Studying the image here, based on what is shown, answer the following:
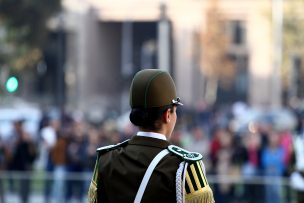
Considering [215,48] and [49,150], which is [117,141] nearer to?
[49,150]

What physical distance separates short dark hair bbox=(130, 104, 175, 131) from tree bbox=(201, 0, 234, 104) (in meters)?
52.2

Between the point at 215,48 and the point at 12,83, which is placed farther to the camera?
the point at 215,48

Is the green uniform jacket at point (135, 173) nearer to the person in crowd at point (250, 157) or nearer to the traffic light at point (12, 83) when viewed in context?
the traffic light at point (12, 83)

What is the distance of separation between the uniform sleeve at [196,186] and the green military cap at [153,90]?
0.34 m

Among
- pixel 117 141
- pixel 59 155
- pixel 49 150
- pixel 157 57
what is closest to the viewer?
pixel 117 141

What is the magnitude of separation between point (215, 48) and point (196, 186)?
52827 millimetres

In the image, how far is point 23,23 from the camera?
26.0 metres

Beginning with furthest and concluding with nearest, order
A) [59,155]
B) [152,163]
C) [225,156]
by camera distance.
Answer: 1. [59,155]
2. [225,156]
3. [152,163]

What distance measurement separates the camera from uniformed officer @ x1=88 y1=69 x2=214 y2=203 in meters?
3.81

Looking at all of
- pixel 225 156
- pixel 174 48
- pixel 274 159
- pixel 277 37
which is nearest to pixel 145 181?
pixel 274 159

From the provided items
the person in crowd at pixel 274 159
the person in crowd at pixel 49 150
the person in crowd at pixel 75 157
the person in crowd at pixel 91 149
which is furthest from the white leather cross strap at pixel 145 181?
the person in crowd at pixel 91 149

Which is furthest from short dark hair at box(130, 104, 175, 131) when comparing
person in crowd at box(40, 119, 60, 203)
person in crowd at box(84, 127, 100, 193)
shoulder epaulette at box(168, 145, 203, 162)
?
person in crowd at box(84, 127, 100, 193)

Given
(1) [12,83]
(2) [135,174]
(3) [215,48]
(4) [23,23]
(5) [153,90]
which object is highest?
(5) [153,90]

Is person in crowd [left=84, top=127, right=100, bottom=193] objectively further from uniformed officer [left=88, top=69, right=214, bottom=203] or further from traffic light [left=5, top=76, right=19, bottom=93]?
uniformed officer [left=88, top=69, right=214, bottom=203]
